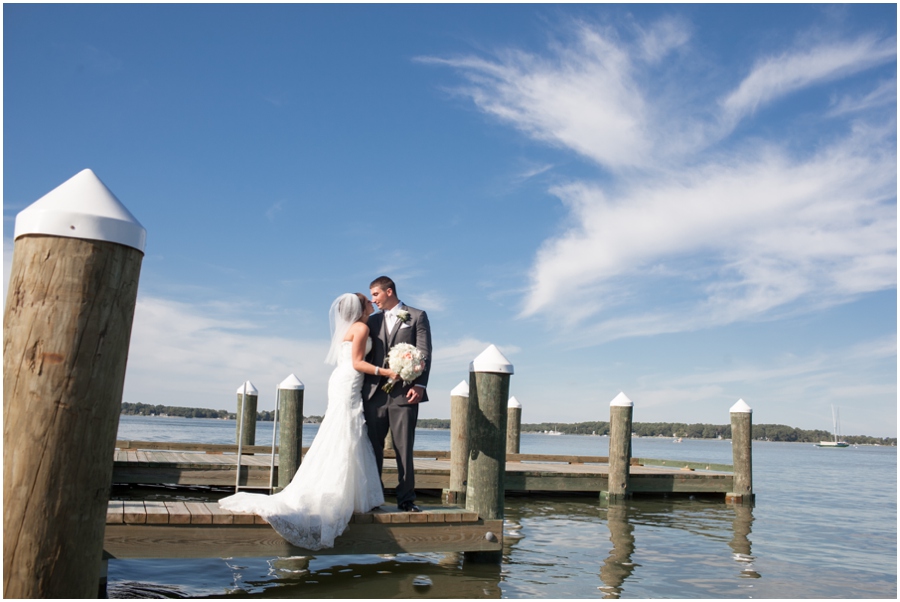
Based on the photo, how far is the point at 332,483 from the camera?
18.4 ft

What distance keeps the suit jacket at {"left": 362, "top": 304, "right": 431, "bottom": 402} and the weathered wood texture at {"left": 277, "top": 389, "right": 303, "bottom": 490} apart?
412 cm

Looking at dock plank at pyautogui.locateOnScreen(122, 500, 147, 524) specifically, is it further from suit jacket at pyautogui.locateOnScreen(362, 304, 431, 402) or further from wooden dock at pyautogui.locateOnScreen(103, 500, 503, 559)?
suit jacket at pyautogui.locateOnScreen(362, 304, 431, 402)

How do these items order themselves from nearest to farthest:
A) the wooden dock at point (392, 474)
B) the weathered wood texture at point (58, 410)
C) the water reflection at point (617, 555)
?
1. the weathered wood texture at point (58, 410)
2. the water reflection at point (617, 555)
3. the wooden dock at point (392, 474)

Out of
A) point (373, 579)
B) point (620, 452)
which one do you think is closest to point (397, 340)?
point (373, 579)

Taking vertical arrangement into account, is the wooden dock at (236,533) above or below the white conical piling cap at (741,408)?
below

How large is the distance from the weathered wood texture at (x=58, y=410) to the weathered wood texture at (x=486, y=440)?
13.6ft

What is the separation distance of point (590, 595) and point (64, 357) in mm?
5255

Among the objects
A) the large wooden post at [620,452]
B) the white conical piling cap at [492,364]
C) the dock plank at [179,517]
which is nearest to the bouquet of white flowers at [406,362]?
the white conical piling cap at [492,364]

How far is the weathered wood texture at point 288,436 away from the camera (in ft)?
32.8

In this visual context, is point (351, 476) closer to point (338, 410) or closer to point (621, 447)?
point (338, 410)

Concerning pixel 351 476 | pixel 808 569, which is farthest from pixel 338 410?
pixel 808 569

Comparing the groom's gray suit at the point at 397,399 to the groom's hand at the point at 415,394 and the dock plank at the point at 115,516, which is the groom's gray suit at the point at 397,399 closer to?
the groom's hand at the point at 415,394

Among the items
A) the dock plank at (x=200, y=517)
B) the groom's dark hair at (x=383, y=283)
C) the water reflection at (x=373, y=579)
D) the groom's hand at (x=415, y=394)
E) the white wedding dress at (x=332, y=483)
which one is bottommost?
the water reflection at (x=373, y=579)

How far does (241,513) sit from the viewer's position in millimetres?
5520
